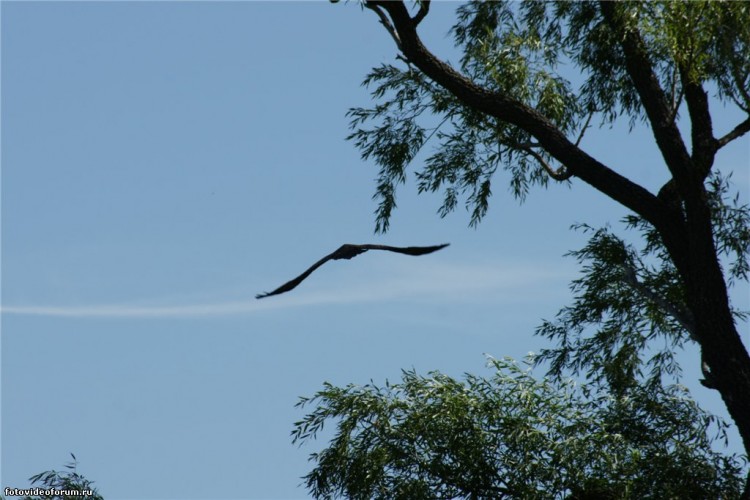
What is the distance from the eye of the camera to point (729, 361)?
42.0 ft

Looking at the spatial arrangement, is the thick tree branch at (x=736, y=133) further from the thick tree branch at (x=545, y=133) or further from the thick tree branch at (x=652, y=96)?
the thick tree branch at (x=545, y=133)

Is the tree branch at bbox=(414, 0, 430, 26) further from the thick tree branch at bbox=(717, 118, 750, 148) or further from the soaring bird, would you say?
the thick tree branch at bbox=(717, 118, 750, 148)

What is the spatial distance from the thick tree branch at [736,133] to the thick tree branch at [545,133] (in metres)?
1.23

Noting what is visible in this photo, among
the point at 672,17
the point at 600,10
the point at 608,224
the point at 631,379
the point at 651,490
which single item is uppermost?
the point at 600,10

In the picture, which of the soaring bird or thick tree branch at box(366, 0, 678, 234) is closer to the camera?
the soaring bird

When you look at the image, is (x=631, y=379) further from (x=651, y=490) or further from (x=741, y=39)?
(x=741, y=39)

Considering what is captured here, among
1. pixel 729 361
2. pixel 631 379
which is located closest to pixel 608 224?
pixel 631 379

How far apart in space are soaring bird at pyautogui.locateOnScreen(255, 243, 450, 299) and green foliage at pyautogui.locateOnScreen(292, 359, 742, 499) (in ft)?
8.53

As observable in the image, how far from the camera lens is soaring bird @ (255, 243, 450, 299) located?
10586mm

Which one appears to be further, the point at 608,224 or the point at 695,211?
the point at 608,224

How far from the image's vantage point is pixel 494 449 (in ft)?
41.3

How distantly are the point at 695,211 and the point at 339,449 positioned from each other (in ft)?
16.8

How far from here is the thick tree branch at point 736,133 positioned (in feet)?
46.1

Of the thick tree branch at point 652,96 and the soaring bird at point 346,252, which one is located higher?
the thick tree branch at point 652,96
